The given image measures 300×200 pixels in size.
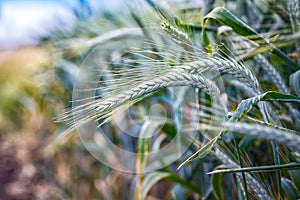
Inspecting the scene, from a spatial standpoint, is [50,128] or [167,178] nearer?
[167,178]

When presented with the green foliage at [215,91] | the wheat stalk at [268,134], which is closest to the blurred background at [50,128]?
the green foliage at [215,91]

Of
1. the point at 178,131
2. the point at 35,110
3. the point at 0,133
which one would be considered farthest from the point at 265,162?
the point at 0,133

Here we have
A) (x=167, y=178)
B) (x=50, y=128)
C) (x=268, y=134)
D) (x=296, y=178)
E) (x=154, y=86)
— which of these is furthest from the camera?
(x=50, y=128)

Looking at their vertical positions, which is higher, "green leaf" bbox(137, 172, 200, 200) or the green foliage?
the green foliage

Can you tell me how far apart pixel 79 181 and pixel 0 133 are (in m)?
1.44

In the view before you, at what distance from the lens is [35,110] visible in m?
2.54

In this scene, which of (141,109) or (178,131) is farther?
(141,109)

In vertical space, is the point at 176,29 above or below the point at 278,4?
below

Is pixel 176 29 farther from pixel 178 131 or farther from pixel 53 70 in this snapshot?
pixel 53 70

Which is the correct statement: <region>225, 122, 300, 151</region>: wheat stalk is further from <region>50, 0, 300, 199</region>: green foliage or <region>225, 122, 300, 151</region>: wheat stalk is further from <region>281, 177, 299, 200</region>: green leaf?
<region>281, 177, 299, 200</region>: green leaf

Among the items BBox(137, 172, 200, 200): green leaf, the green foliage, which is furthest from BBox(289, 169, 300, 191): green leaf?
BBox(137, 172, 200, 200): green leaf

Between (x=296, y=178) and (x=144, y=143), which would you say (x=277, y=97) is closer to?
(x=296, y=178)

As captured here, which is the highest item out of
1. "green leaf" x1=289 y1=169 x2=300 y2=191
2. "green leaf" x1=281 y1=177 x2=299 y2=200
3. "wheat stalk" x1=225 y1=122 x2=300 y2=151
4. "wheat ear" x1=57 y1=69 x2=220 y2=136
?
"wheat ear" x1=57 y1=69 x2=220 y2=136

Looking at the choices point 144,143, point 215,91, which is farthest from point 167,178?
point 215,91
